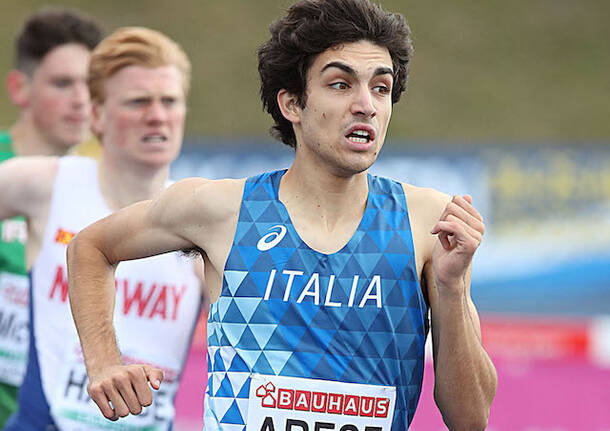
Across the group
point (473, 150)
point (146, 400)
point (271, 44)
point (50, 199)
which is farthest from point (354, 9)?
point (473, 150)

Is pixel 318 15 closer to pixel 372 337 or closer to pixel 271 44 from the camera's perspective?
pixel 271 44

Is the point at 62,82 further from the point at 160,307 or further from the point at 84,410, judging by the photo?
the point at 84,410

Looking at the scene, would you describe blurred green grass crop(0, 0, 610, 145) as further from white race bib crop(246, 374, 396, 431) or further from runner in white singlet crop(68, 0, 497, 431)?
white race bib crop(246, 374, 396, 431)

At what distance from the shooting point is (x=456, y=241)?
3248 millimetres

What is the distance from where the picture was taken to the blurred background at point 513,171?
10016 mm

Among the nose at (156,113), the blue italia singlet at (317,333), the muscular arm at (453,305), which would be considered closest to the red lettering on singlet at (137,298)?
the nose at (156,113)

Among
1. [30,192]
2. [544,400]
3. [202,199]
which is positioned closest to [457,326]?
[202,199]

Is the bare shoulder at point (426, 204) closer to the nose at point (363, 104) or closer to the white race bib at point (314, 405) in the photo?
the nose at point (363, 104)

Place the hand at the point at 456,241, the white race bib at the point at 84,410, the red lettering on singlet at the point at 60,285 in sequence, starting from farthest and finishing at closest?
the red lettering on singlet at the point at 60,285 < the white race bib at the point at 84,410 < the hand at the point at 456,241

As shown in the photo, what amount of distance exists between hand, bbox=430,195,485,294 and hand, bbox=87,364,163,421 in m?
0.93

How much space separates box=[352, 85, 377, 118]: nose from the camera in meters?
3.46

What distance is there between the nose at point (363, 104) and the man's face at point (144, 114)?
172 centimetres

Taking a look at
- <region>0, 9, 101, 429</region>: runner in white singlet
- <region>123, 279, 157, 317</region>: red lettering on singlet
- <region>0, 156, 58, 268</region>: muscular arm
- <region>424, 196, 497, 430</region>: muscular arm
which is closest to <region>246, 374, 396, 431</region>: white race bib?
<region>424, 196, 497, 430</region>: muscular arm

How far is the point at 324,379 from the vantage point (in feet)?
11.2
